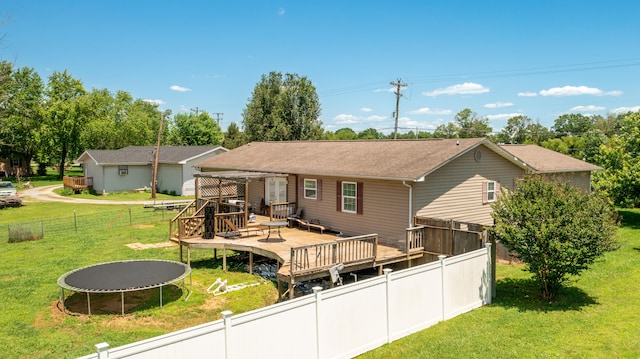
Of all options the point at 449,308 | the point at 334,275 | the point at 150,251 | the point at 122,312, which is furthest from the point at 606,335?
the point at 150,251

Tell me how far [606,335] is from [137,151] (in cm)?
4339

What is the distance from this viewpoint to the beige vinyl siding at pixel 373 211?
14.0 m

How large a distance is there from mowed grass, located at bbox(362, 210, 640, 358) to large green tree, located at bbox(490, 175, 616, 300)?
886mm

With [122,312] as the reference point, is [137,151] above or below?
above

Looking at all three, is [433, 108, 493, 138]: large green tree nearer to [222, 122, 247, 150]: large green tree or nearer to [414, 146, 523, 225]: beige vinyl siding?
[222, 122, 247, 150]: large green tree

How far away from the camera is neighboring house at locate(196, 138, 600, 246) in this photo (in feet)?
45.9

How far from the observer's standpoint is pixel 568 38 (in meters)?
32.5

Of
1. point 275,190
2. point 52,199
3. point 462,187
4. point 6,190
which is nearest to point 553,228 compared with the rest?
point 462,187

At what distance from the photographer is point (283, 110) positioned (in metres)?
54.8

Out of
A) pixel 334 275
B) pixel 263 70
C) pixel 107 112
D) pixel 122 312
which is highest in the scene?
pixel 263 70

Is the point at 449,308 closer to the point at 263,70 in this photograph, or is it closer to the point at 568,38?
the point at 568,38

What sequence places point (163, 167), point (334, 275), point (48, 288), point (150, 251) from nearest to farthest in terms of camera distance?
point (334, 275) → point (48, 288) → point (150, 251) → point (163, 167)

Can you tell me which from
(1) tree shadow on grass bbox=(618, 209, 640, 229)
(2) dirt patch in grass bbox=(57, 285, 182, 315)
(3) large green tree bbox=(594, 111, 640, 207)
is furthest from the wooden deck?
(1) tree shadow on grass bbox=(618, 209, 640, 229)

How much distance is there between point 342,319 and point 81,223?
21.4m
